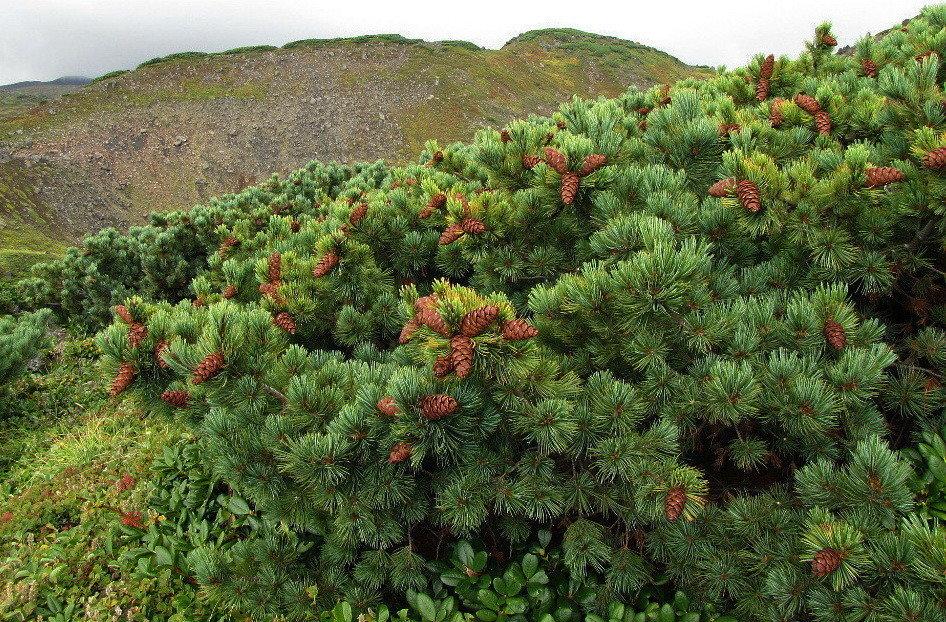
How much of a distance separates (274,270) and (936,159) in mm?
3623

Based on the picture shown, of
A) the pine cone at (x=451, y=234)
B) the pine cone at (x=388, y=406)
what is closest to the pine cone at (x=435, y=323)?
the pine cone at (x=388, y=406)

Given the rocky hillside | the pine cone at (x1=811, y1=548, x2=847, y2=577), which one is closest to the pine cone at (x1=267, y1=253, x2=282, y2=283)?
the pine cone at (x1=811, y1=548, x2=847, y2=577)

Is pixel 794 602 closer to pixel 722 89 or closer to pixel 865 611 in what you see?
pixel 865 611

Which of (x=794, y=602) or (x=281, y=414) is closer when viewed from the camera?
(x=794, y=602)

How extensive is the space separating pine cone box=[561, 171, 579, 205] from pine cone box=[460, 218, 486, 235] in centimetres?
49

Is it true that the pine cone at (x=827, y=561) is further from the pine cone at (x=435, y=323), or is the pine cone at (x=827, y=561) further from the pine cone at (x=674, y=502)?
the pine cone at (x=435, y=323)

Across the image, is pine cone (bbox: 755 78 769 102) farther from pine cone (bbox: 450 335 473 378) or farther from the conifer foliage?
pine cone (bbox: 450 335 473 378)

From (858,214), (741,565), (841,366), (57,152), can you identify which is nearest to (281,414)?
(741,565)

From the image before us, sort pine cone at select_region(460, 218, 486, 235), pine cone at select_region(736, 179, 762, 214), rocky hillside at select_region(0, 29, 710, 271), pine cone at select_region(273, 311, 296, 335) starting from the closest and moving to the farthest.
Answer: pine cone at select_region(736, 179, 762, 214) < pine cone at select_region(460, 218, 486, 235) < pine cone at select_region(273, 311, 296, 335) < rocky hillside at select_region(0, 29, 710, 271)

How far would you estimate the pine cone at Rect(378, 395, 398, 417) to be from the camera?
220 cm

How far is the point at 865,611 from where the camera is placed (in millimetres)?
1980

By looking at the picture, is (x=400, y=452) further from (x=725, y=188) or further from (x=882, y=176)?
(x=882, y=176)

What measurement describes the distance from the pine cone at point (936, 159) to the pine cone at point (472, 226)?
6.68 ft

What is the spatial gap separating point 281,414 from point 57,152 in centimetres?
3064
